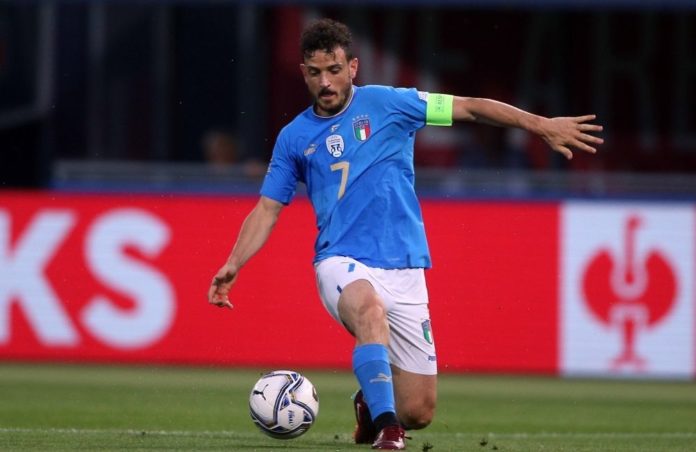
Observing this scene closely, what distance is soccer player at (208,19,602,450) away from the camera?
8.44 m

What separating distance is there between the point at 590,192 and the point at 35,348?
6895 millimetres

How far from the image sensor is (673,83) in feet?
67.3

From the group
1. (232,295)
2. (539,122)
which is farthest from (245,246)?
(232,295)

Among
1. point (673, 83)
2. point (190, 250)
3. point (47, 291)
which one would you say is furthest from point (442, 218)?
point (673, 83)

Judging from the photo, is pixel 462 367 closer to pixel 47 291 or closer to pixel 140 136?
pixel 47 291

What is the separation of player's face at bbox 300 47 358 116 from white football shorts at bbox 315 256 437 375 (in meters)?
0.78

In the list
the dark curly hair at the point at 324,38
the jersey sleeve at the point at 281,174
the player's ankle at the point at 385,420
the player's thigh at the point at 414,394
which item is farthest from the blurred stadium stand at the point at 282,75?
the player's ankle at the point at 385,420

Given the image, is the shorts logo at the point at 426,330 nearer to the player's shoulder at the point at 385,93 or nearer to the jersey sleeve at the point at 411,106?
the jersey sleeve at the point at 411,106

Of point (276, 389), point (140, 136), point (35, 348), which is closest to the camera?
point (276, 389)

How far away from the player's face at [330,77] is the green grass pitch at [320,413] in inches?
68.3

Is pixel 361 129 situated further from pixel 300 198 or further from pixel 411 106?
pixel 300 198

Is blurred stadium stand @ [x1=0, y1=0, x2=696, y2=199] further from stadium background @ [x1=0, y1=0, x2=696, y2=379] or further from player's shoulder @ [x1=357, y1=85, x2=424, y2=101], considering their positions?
player's shoulder @ [x1=357, y1=85, x2=424, y2=101]

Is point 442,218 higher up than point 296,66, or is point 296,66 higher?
point 296,66

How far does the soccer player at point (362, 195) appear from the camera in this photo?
844 cm
